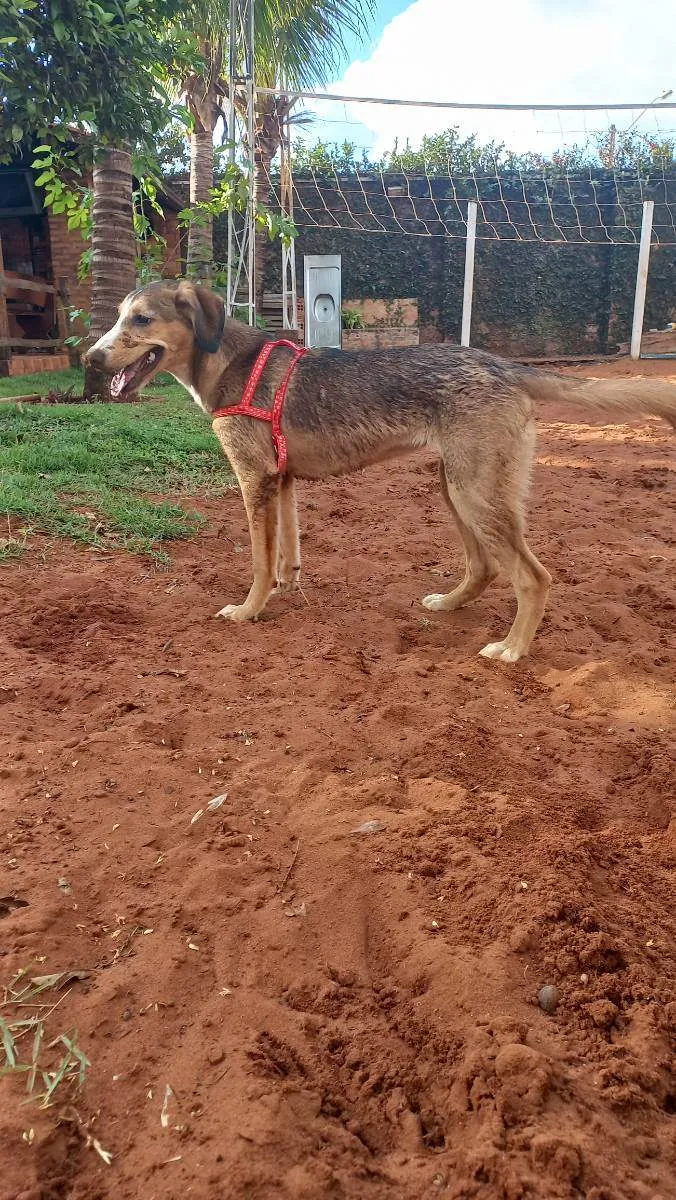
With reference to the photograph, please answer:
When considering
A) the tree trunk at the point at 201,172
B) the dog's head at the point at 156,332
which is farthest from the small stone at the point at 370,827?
the tree trunk at the point at 201,172

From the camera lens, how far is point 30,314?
53.5ft

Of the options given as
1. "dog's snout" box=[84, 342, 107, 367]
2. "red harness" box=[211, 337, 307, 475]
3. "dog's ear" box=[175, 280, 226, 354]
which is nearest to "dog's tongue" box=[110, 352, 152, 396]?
"dog's snout" box=[84, 342, 107, 367]

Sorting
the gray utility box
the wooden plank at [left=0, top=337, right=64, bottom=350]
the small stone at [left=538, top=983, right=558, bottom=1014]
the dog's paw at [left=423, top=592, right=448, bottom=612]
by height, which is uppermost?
the gray utility box

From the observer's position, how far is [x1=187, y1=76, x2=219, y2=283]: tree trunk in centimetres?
1334

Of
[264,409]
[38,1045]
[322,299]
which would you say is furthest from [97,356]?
[322,299]

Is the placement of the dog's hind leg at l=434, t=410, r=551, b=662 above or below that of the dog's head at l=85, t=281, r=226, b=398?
below

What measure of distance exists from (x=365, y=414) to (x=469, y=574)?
1.14m

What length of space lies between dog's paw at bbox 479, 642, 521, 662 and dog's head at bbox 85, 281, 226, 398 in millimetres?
2378

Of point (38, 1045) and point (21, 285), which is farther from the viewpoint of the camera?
point (21, 285)

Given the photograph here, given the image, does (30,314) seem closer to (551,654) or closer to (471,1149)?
(551,654)

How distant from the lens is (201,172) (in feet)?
49.9

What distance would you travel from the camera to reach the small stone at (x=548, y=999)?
1.75m

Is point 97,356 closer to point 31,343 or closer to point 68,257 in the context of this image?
point 31,343

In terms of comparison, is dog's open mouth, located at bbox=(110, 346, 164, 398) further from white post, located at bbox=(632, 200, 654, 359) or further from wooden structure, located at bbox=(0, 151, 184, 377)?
white post, located at bbox=(632, 200, 654, 359)
